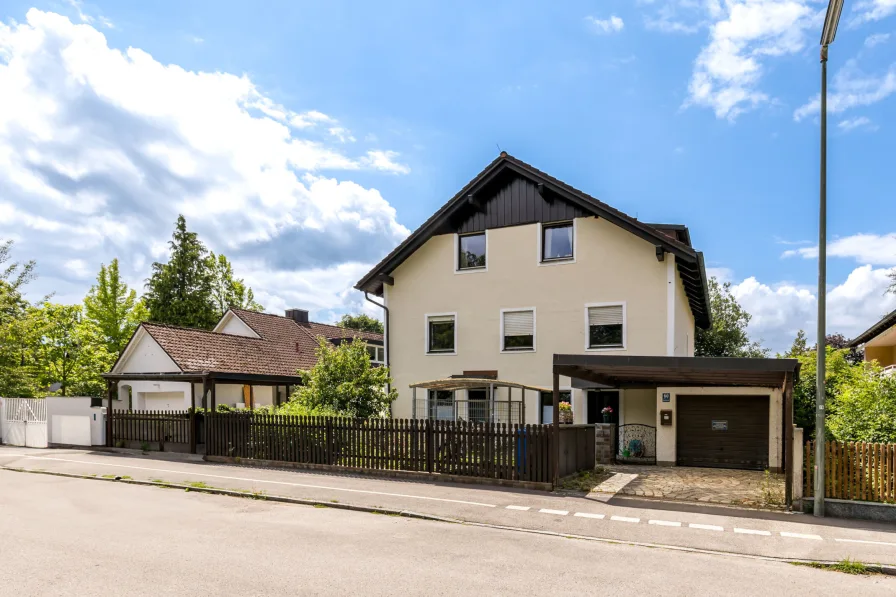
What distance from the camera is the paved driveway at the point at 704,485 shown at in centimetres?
1312

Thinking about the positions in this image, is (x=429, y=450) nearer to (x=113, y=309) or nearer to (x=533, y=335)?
(x=533, y=335)

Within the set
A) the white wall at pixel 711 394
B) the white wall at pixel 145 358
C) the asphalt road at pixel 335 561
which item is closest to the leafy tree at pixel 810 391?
the white wall at pixel 711 394

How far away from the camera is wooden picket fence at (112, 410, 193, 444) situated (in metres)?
21.8

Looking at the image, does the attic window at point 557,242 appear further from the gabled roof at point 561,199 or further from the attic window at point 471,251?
the attic window at point 471,251

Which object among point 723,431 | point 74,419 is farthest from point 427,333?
point 74,419

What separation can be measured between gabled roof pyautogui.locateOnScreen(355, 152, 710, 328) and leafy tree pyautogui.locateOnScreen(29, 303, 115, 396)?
56.9 feet

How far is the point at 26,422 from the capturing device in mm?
25703

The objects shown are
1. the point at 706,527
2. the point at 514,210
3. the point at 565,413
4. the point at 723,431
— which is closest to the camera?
the point at 706,527

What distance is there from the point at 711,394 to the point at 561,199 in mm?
7759

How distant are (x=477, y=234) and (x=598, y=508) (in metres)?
13.1

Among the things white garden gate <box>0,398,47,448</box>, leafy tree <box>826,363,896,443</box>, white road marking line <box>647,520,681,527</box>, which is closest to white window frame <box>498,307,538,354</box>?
leafy tree <box>826,363,896,443</box>

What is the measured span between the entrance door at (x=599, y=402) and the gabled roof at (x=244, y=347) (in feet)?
27.9

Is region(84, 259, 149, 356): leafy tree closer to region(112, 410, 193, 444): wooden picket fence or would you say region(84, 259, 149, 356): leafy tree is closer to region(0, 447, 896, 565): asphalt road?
region(112, 410, 193, 444): wooden picket fence

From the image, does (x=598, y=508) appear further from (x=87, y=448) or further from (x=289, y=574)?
(x=87, y=448)
